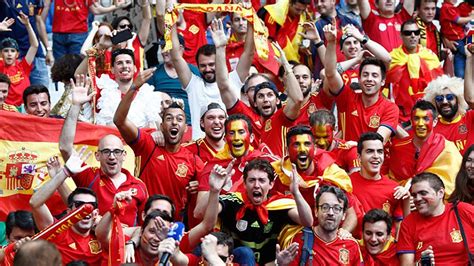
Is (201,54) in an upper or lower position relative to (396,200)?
upper

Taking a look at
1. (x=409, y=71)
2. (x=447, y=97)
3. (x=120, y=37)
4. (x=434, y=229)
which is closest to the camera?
(x=434, y=229)

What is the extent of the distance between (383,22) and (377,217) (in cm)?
560

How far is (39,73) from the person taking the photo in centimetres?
1730

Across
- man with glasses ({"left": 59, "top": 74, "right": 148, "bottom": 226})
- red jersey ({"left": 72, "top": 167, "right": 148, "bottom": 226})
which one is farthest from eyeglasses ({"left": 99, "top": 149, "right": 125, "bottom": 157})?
red jersey ({"left": 72, "top": 167, "right": 148, "bottom": 226})

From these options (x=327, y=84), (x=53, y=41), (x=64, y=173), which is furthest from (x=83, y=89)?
(x=53, y=41)

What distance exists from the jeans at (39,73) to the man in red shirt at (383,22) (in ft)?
13.0

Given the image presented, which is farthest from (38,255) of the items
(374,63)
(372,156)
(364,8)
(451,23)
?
(451,23)

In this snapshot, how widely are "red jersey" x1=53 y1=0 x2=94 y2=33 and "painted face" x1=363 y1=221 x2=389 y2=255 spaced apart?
6826 millimetres

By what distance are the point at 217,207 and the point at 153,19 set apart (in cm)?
639

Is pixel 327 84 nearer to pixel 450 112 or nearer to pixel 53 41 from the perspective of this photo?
pixel 450 112

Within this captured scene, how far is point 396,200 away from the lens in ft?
41.8

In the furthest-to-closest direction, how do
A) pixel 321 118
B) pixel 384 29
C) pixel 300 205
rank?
pixel 384 29 → pixel 321 118 → pixel 300 205

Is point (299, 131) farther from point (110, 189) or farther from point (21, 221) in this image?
point (21, 221)

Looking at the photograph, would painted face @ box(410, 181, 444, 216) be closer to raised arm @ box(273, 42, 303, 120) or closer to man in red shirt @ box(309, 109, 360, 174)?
man in red shirt @ box(309, 109, 360, 174)
